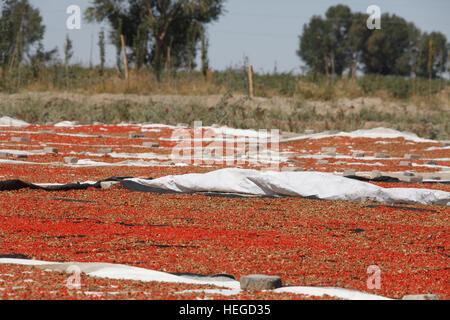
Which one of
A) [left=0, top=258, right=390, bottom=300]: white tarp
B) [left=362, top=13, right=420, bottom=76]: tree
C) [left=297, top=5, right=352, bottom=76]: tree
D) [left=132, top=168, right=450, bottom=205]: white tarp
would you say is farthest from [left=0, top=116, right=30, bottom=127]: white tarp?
[left=362, top=13, right=420, bottom=76]: tree

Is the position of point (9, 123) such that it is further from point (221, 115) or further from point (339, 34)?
point (339, 34)

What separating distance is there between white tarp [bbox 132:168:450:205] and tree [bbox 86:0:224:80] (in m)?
23.1

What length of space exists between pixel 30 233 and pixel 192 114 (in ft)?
43.4

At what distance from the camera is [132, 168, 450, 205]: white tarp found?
270 inches

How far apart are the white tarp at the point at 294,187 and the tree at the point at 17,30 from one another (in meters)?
15.3

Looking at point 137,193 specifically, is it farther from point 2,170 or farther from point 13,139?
point 13,139

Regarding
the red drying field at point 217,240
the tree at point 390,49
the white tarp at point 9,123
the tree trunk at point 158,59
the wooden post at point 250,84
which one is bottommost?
the red drying field at point 217,240

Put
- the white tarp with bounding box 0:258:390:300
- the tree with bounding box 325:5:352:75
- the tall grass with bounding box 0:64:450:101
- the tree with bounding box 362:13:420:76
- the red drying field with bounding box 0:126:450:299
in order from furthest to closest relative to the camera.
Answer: the tree with bounding box 325:5:352:75, the tree with bounding box 362:13:420:76, the tall grass with bounding box 0:64:450:101, the red drying field with bounding box 0:126:450:299, the white tarp with bounding box 0:258:390:300

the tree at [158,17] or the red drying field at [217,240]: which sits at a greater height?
the tree at [158,17]

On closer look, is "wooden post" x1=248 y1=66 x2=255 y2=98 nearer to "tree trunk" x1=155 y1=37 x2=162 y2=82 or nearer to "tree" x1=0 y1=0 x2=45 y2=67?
"tree trunk" x1=155 y1=37 x2=162 y2=82

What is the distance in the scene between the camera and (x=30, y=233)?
472 centimetres

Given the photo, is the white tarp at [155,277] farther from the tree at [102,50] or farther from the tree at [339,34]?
the tree at [339,34]

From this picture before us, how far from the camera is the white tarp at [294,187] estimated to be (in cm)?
687

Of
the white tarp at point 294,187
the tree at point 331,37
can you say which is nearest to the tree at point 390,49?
the tree at point 331,37
